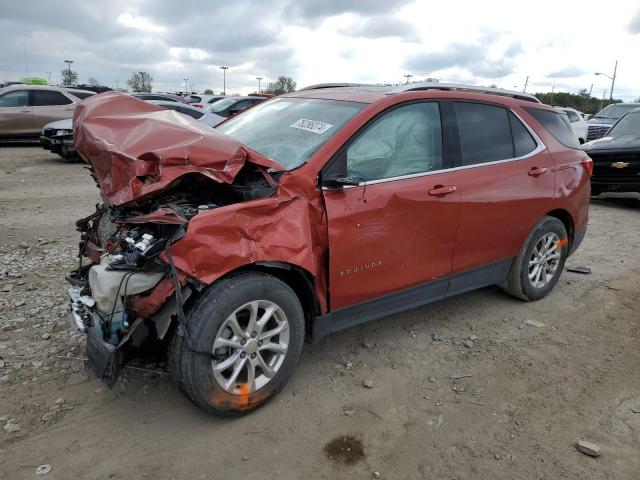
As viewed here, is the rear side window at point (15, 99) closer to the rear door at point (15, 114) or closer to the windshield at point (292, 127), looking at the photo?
the rear door at point (15, 114)

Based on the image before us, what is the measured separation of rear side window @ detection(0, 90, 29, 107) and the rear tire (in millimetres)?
14263

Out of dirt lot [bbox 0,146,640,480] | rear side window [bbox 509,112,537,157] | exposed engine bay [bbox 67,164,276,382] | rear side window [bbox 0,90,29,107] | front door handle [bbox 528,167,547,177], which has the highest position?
rear side window [bbox 0,90,29,107]

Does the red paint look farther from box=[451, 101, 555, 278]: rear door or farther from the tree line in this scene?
the tree line

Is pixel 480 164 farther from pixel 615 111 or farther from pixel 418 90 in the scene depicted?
pixel 615 111

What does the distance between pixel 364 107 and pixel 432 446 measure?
2132 mm

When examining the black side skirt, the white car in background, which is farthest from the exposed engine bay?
the white car in background

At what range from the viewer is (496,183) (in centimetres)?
400

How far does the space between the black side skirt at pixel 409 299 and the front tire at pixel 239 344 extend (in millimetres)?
244

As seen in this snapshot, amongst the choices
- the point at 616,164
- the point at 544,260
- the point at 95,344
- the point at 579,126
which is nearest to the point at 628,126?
A: the point at 616,164

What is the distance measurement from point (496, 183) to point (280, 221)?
1.99 metres

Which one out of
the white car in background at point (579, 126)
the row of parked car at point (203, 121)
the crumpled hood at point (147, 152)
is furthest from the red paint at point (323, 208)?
the white car in background at point (579, 126)

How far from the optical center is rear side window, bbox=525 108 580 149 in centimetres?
457

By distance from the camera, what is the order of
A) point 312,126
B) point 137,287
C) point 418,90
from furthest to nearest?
point 418,90, point 312,126, point 137,287

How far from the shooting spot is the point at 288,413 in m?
3.04
